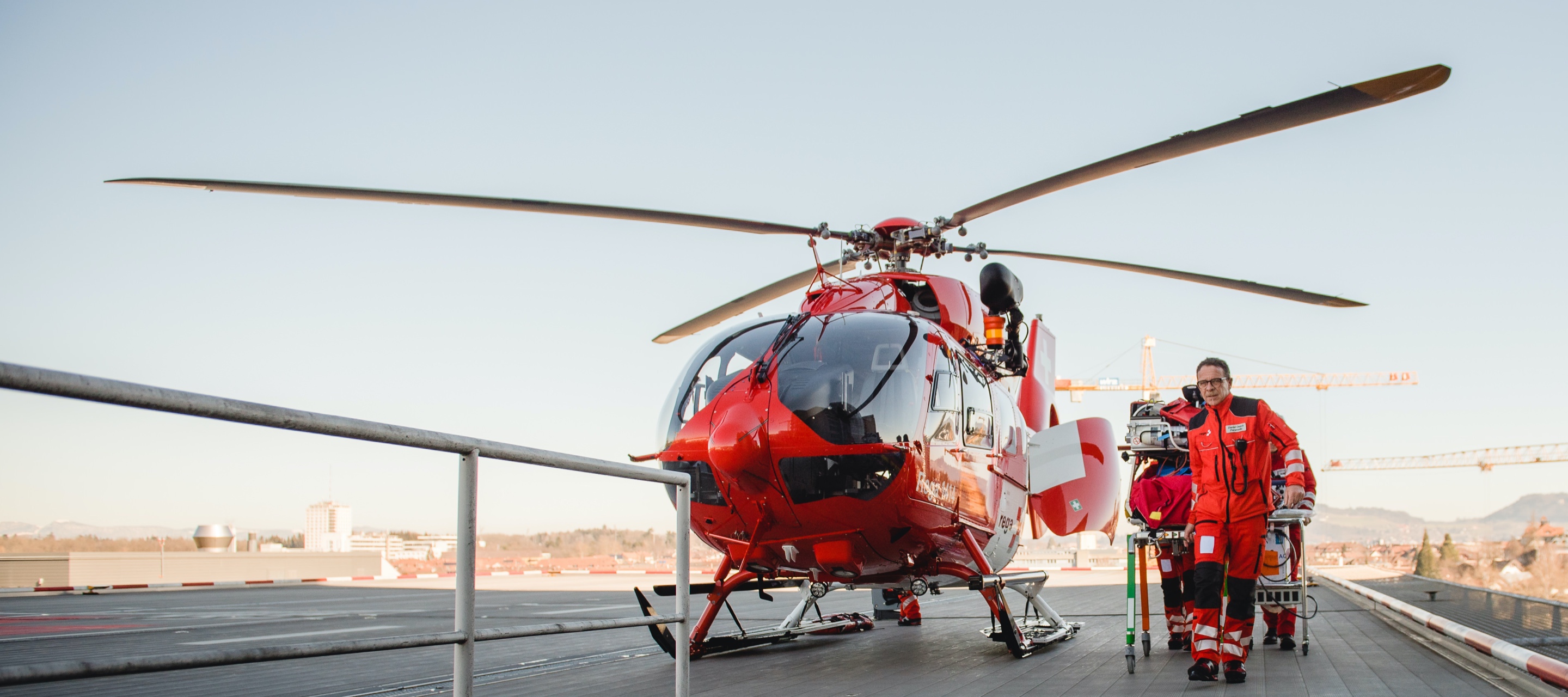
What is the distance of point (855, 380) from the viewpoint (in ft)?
22.3

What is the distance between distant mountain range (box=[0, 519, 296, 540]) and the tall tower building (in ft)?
0.81

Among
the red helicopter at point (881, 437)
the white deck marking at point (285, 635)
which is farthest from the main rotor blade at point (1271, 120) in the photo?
the white deck marking at point (285, 635)

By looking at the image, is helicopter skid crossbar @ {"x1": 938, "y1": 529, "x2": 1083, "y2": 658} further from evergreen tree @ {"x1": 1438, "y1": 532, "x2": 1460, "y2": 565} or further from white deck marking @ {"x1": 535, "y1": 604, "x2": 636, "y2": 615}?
evergreen tree @ {"x1": 1438, "y1": 532, "x2": 1460, "y2": 565}

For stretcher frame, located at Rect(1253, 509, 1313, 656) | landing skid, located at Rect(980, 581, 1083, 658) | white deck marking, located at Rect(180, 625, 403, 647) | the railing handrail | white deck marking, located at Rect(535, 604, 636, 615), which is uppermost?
the railing handrail

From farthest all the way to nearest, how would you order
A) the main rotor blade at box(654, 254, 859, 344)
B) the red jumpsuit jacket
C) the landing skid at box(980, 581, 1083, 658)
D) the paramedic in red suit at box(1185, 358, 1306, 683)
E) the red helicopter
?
the main rotor blade at box(654, 254, 859, 344)
the landing skid at box(980, 581, 1083, 658)
the red helicopter
the red jumpsuit jacket
the paramedic in red suit at box(1185, 358, 1306, 683)

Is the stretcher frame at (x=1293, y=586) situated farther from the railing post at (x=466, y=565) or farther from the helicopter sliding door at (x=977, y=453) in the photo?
the railing post at (x=466, y=565)

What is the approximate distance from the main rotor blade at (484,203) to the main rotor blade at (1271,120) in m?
2.24

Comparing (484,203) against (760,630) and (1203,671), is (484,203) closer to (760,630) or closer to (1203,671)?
(760,630)

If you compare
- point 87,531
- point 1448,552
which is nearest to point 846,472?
point 87,531

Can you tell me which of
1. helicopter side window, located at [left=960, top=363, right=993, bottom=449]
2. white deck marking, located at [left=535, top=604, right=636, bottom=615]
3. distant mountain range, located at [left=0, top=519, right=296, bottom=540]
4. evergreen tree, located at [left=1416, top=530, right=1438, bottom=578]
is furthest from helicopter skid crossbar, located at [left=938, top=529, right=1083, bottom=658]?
evergreen tree, located at [left=1416, top=530, right=1438, bottom=578]

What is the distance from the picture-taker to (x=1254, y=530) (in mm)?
6246

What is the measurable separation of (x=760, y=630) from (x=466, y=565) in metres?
6.47

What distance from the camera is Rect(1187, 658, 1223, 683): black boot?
601 centimetres

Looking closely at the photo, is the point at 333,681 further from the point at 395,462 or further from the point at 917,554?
the point at 395,462
